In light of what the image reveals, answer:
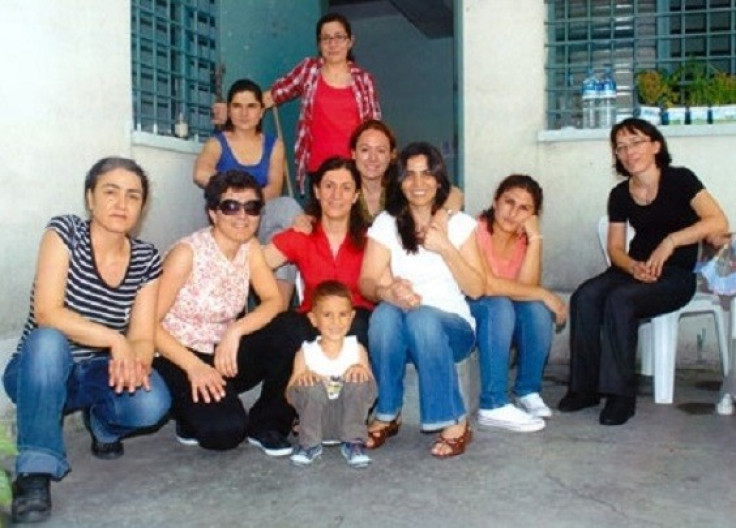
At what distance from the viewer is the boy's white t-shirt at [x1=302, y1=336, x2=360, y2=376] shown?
3661mm

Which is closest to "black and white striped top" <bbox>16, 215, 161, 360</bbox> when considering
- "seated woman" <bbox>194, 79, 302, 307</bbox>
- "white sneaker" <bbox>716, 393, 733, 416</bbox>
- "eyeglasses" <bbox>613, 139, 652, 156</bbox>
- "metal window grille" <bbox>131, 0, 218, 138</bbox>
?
"seated woman" <bbox>194, 79, 302, 307</bbox>

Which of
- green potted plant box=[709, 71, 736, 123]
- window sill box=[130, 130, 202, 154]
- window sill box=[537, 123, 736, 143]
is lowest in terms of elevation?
window sill box=[130, 130, 202, 154]

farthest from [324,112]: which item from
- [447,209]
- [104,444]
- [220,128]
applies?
[104,444]

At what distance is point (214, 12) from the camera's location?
5.78 m

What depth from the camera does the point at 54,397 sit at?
3.09 metres

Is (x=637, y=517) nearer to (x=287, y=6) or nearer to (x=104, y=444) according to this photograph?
(x=104, y=444)

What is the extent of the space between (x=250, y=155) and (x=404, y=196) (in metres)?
1.44

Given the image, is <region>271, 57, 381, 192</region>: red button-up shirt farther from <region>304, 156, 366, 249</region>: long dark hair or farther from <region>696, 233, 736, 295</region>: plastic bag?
<region>696, 233, 736, 295</region>: plastic bag

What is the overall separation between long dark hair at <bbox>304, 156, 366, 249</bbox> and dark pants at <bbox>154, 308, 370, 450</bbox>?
328 mm

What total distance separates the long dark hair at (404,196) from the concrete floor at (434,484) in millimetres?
863

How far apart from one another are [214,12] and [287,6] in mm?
643

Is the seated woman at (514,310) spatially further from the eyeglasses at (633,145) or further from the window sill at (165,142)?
the window sill at (165,142)

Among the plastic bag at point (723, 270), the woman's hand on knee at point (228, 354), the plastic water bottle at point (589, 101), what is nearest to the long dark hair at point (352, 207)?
the woman's hand on knee at point (228, 354)

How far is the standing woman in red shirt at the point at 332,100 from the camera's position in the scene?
5.20 meters
